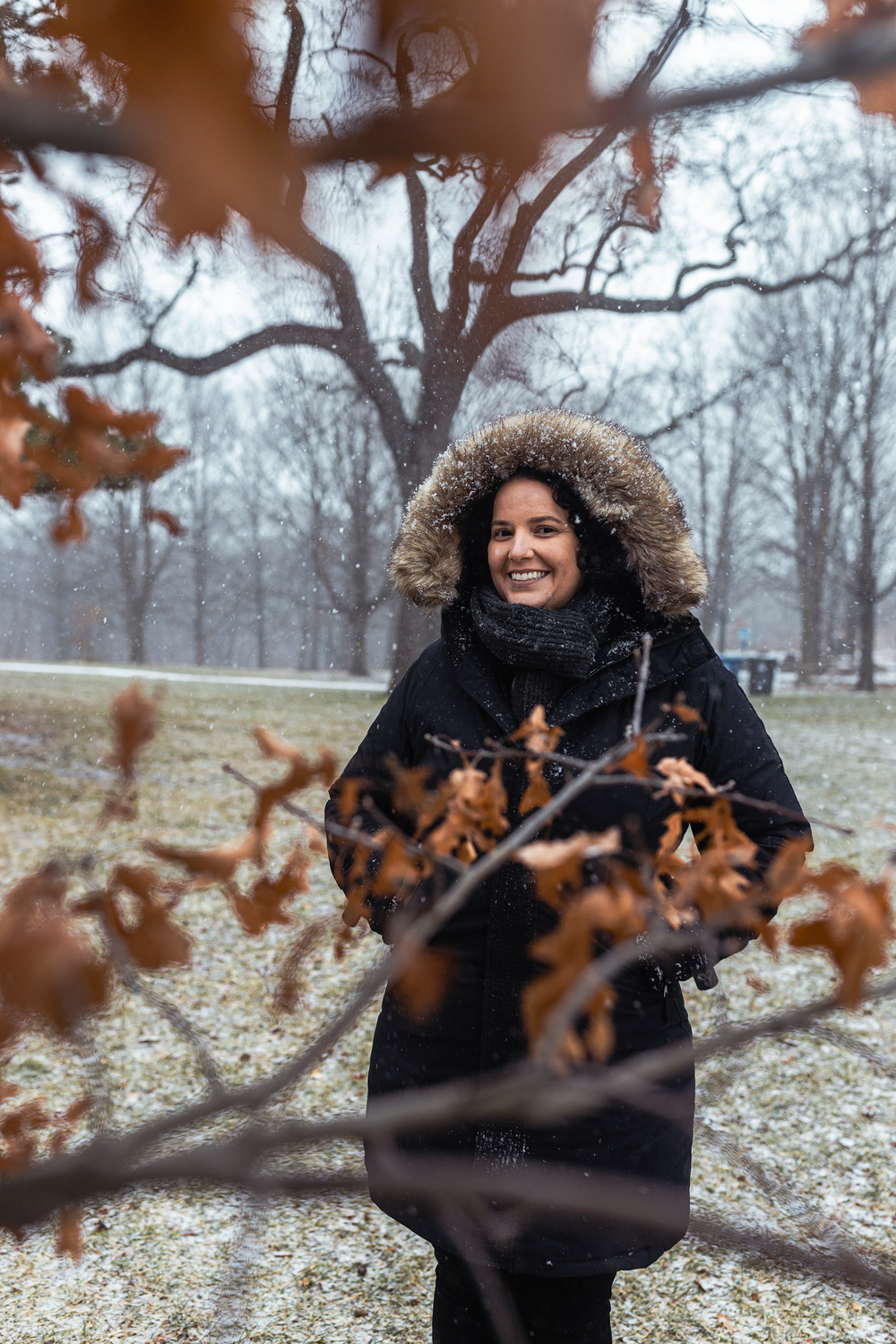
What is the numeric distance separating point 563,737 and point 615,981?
466 millimetres

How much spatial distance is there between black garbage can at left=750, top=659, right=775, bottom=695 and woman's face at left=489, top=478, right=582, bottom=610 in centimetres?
1077

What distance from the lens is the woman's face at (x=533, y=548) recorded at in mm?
1773

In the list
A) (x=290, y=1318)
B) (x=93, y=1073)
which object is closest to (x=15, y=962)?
(x=93, y=1073)

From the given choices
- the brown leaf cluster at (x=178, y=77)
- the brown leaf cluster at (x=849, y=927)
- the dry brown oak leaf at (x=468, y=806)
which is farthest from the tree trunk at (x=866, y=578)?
the brown leaf cluster at (x=178, y=77)

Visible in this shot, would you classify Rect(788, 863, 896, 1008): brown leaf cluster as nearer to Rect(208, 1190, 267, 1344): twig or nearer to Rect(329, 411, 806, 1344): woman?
Rect(208, 1190, 267, 1344): twig

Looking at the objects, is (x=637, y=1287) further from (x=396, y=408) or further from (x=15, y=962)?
(x=396, y=408)

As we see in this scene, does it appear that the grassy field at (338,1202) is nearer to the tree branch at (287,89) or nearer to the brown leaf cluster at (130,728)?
the brown leaf cluster at (130,728)

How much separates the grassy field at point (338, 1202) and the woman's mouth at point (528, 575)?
2.89 ft

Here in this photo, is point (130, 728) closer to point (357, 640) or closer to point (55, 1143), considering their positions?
point (55, 1143)

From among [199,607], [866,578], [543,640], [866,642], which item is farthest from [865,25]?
[199,607]

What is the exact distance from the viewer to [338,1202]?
0.54 meters

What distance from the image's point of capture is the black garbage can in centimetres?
1188

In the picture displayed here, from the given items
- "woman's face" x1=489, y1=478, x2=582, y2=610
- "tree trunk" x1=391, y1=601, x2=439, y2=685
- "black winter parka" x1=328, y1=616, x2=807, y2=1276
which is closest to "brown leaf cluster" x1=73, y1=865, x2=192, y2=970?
"black winter parka" x1=328, y1=616, x2=807, y2=1276

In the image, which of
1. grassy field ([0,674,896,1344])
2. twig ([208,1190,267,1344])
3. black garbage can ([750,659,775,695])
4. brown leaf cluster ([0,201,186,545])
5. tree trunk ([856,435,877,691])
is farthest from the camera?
black garbage can ([750,659,775,695])
